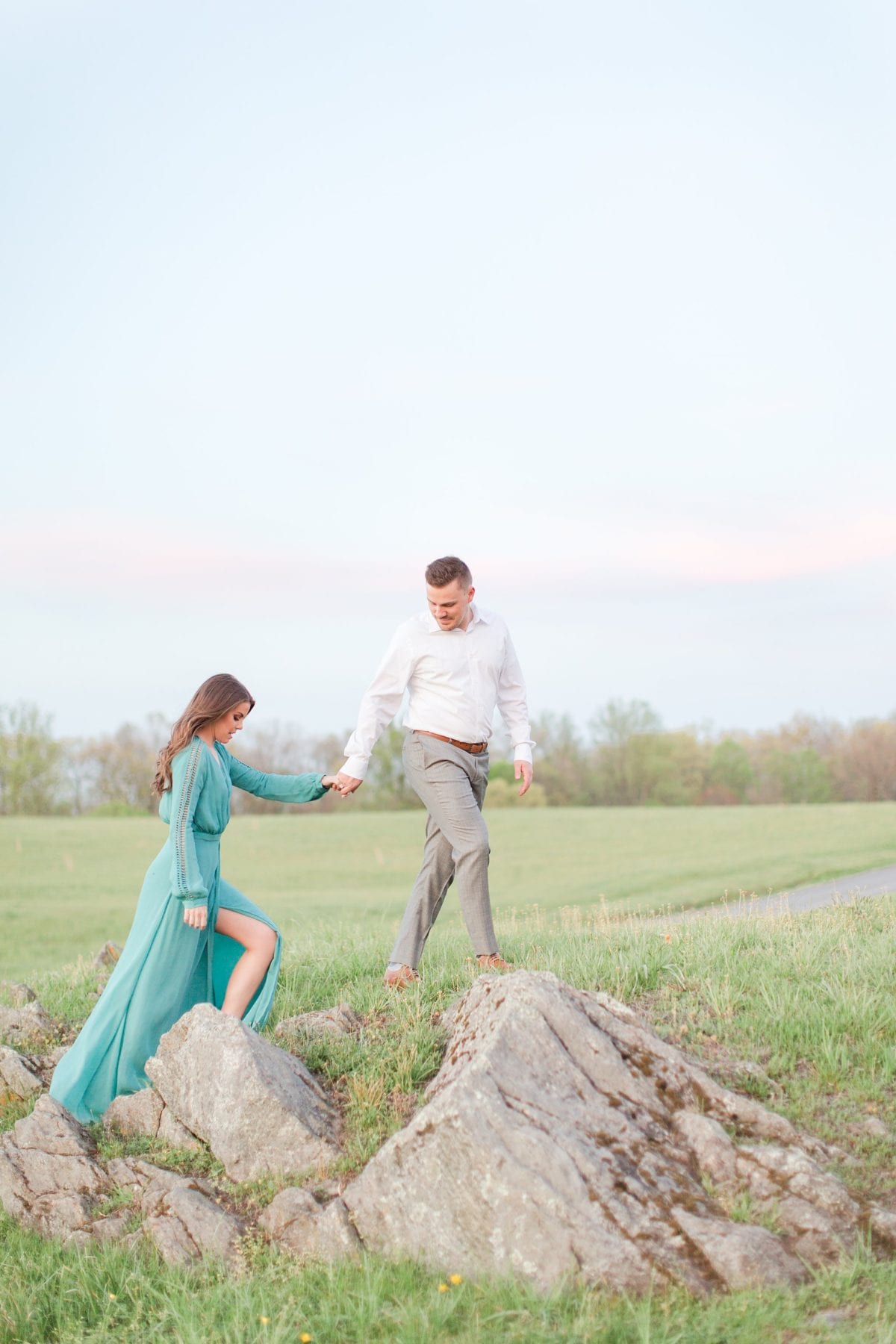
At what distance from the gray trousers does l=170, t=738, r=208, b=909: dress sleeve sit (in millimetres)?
1436

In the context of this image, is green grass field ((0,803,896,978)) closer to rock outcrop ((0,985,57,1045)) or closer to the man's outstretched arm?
rock outcrop ((0,985,57,1045))

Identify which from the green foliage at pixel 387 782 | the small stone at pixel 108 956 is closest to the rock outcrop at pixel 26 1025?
the small stone at pixel 108 956

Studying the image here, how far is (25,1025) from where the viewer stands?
821 centimetres

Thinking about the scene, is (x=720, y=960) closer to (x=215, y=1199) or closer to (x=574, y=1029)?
(x=574, y=1029)

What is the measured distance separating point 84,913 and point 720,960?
20824 mm

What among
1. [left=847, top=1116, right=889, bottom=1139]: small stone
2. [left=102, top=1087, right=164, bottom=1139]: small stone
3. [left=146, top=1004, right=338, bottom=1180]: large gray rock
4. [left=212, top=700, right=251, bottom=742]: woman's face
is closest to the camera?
[left=847, top=1116, right=889, bottom=1139]: small stone

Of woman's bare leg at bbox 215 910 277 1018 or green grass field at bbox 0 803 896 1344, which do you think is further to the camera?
woman's bare leg at bbox 215 910 277 1018

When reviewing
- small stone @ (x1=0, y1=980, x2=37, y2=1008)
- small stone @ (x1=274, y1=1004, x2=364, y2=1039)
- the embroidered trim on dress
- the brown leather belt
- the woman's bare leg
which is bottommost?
small stone @ (x1=0, y1=980, x2=37, y2=1008)

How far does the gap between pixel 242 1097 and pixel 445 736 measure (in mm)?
2931

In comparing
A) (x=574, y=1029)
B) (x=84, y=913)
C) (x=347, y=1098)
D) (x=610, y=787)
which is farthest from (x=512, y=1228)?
(x=610, y=787)

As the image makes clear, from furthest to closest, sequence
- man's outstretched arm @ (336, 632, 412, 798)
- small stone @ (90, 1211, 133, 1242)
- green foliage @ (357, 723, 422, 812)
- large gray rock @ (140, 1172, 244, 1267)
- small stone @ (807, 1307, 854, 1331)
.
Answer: green foliage @ (357, 723, 422, 812), man's outstretched arm @ (336, 632, 412, 798), small stone @ (90, 1211, 133, 1242), large gray rock @ (140, 1172, 244, 1267), small stone @ (807, 1307, 854, 1331)

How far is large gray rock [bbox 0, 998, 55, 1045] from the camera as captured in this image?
803cm

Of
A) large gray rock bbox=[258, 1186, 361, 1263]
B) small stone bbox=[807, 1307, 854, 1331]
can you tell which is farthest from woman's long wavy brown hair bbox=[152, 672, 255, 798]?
small stone bbox=[807, 1307, 854, 1331]

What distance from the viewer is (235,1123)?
5633 millimetres
